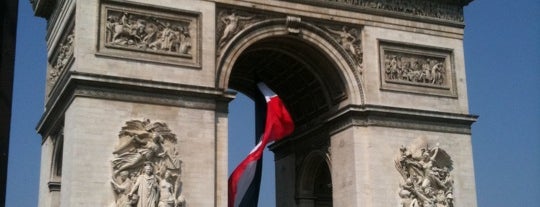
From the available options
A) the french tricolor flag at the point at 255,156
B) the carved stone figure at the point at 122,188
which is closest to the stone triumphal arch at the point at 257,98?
the carved stone figure at the point at 122,188

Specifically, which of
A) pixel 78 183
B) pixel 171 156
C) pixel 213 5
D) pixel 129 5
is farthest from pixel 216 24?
pixel 78 183

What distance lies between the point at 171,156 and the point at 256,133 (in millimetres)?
4535

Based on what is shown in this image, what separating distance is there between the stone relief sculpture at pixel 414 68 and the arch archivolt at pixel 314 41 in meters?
0.93

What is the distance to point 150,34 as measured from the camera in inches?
675

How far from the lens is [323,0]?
19125 millimetres

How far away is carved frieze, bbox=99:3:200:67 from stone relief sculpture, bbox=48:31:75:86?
1.18 metres

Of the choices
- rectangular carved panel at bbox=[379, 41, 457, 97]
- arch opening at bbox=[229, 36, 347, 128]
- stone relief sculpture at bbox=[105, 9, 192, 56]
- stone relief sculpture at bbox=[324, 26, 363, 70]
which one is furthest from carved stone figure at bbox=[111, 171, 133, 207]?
rectangular carved panel at bbox=[379, 41, 457, 97]

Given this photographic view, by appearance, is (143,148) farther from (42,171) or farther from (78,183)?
(42,171)

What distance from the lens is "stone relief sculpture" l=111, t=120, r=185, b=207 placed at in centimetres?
1564

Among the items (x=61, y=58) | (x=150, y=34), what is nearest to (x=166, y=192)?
(x=150, y=34)

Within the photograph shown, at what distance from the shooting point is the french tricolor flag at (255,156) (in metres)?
18.6

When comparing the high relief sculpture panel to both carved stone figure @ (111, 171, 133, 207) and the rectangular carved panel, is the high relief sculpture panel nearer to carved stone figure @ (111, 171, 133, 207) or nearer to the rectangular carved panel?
carved stone figure @ (111, 171, 133, 207)

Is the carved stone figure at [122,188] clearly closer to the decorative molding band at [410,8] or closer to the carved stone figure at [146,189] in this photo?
the carved stone figure at [146,189]

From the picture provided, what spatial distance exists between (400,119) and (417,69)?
1.67m
